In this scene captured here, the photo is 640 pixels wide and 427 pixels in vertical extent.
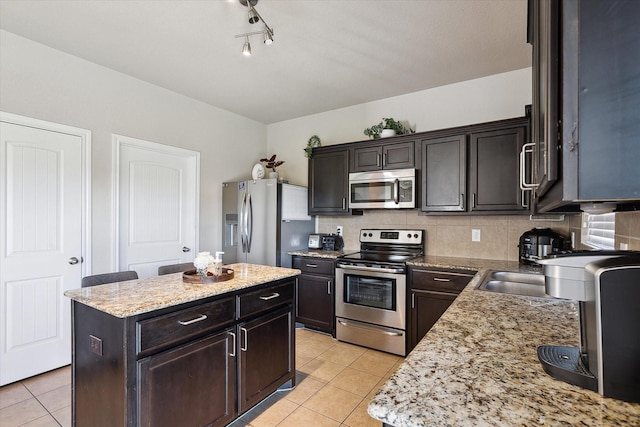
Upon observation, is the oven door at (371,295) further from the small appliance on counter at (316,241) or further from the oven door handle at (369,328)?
the small appliance on counter at (316,241)

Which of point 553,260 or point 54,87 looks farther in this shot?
point 54,87

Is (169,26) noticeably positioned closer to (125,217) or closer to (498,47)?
(125,217)

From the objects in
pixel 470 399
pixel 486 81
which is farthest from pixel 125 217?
pixel 486 81

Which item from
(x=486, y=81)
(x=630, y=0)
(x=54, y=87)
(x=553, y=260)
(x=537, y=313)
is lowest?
(x=537, y=313)

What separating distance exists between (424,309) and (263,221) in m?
2.01

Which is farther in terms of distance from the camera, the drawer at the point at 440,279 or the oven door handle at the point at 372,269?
the oven door handle at the point at 372,269

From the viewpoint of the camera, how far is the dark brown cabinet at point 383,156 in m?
3.33

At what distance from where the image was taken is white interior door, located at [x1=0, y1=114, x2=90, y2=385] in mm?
2506

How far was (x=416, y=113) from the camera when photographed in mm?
3613

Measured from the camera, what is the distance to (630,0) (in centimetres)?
47

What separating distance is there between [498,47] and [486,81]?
613 mm

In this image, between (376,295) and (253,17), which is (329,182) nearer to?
(376,295)

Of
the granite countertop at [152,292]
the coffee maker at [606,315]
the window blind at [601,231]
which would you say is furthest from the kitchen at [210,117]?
the coffee maker at [606,315]

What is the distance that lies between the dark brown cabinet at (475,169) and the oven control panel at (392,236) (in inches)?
16.5
